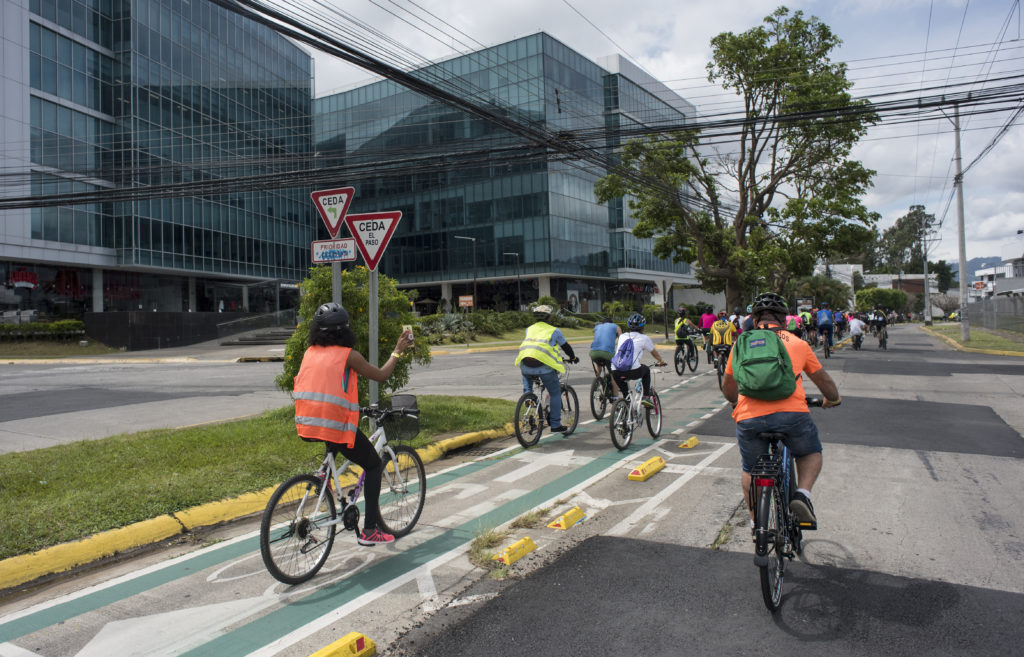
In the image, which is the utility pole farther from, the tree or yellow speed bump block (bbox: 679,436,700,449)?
yellow speed bump block (bbox: 679,436,700,449)

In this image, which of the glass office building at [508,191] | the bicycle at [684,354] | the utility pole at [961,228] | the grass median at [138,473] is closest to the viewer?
the grass median at [138,473]

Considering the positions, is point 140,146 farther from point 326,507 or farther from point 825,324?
point 326,507

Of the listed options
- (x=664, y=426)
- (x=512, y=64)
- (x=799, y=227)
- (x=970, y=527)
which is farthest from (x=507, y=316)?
(x=970, y=527)

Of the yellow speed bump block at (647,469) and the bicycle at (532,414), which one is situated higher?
the bicycle at (532,414)

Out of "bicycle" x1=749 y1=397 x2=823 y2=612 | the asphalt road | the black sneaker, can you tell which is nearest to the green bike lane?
the asphalt road

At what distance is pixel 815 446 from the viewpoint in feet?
13.8

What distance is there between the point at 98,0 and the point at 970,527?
166 feet

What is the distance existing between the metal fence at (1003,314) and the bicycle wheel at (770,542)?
36.0 metres

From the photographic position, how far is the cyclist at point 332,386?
4305mm

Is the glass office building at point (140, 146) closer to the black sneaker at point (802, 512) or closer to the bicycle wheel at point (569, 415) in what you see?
the bicycle wheel at point (569, 415)

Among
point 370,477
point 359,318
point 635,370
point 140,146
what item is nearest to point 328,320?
point 370,477

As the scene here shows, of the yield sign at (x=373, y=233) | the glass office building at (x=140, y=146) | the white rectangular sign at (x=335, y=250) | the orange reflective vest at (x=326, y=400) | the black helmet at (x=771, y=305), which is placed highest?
the glass office building at (x=140, y=146)

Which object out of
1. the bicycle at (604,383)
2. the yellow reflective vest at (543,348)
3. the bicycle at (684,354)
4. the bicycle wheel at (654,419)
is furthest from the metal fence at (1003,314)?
the yellow reflective vest at (543,348)

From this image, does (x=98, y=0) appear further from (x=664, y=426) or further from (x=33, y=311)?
(x=664, y=426)
